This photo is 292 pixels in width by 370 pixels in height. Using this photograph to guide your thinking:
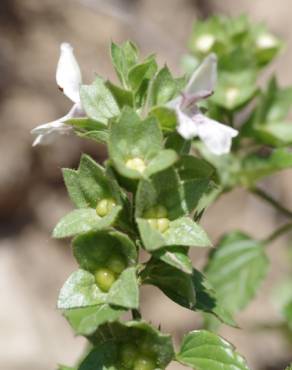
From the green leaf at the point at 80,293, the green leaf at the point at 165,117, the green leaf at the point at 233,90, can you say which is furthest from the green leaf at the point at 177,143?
the green leaf at the point at 233,90

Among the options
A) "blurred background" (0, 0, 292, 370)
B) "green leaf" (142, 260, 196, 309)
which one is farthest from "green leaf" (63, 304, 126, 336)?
"blurred background" (0, 0, 292, 370)


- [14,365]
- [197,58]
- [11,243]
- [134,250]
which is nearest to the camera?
[134,250]

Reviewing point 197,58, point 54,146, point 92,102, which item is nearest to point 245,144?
point 197,58

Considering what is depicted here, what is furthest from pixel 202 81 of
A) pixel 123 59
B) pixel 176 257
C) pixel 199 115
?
pixel 176 257

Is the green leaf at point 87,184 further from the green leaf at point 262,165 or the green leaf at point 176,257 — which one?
the green leaf at point 262,165

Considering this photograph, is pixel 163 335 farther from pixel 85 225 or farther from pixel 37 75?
pixel 37 75
